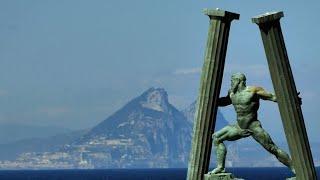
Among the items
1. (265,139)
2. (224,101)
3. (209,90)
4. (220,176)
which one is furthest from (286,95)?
(220,176)

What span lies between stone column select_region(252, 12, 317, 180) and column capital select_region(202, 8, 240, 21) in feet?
4.60

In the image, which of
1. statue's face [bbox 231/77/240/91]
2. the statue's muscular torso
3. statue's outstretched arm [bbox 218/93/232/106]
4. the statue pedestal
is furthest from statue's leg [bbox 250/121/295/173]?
the statue pedestal

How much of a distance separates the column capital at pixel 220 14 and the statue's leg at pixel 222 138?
339 cm

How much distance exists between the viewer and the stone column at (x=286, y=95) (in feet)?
104

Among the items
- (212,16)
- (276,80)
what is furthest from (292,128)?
(212,16)

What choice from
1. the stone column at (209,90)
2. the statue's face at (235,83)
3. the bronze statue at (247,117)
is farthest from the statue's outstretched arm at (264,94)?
the stone column at (209,90)

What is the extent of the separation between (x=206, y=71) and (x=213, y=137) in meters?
2.07

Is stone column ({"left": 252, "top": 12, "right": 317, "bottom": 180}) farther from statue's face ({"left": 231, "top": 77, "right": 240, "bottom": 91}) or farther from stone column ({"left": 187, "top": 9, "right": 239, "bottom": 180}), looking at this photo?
stone column ({"left": 187, "top": 9, "right": 239, "bottom": 180})

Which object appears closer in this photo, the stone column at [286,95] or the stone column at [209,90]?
the stone column at [286,95]

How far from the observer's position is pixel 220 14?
3294cm

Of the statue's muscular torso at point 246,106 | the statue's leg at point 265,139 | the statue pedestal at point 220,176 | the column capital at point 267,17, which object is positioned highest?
the column capital at point 267,17

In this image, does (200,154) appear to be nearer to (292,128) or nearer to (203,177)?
(203,177)

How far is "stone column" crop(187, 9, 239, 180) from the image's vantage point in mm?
33188

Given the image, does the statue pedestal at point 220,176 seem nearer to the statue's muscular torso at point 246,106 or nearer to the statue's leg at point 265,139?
the statue's leg at point 265,139
